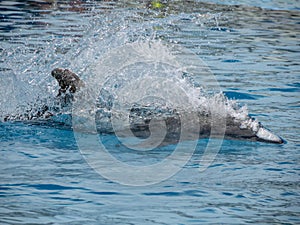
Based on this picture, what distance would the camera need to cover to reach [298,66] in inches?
480

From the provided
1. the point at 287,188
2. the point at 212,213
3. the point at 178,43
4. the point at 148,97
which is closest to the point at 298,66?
the point at 178,43

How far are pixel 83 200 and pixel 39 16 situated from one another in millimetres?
12769

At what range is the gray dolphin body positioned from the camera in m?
7.34

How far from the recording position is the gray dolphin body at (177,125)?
7.34 m

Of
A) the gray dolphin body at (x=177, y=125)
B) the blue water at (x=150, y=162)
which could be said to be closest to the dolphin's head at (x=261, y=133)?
the gray dolphin body at (x=177, y=125)

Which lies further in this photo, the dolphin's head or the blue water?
the dolphin's head

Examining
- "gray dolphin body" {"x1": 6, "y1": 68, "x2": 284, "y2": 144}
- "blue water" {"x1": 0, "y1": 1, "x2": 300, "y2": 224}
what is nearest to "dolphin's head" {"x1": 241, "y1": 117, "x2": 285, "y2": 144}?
"gray dolphin body" {"x1": 6, "y1": 68, "x2": 284, "y2": 144}

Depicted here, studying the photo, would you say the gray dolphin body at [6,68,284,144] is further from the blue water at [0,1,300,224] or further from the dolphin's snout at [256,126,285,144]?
the blue water at [0,1,300,224]

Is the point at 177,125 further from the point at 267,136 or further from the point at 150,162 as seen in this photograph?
the point at 150,162

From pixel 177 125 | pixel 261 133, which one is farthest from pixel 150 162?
pixel 261 133

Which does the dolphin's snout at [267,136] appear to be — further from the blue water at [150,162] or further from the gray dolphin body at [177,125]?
the blue water at [150,162]

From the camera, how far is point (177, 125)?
7.55 metres

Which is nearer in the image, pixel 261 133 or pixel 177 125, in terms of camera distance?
pixel 261 133

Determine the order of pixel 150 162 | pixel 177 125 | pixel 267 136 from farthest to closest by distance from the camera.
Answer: pixel 177 125, pixel 267 136, pixel 150 162
